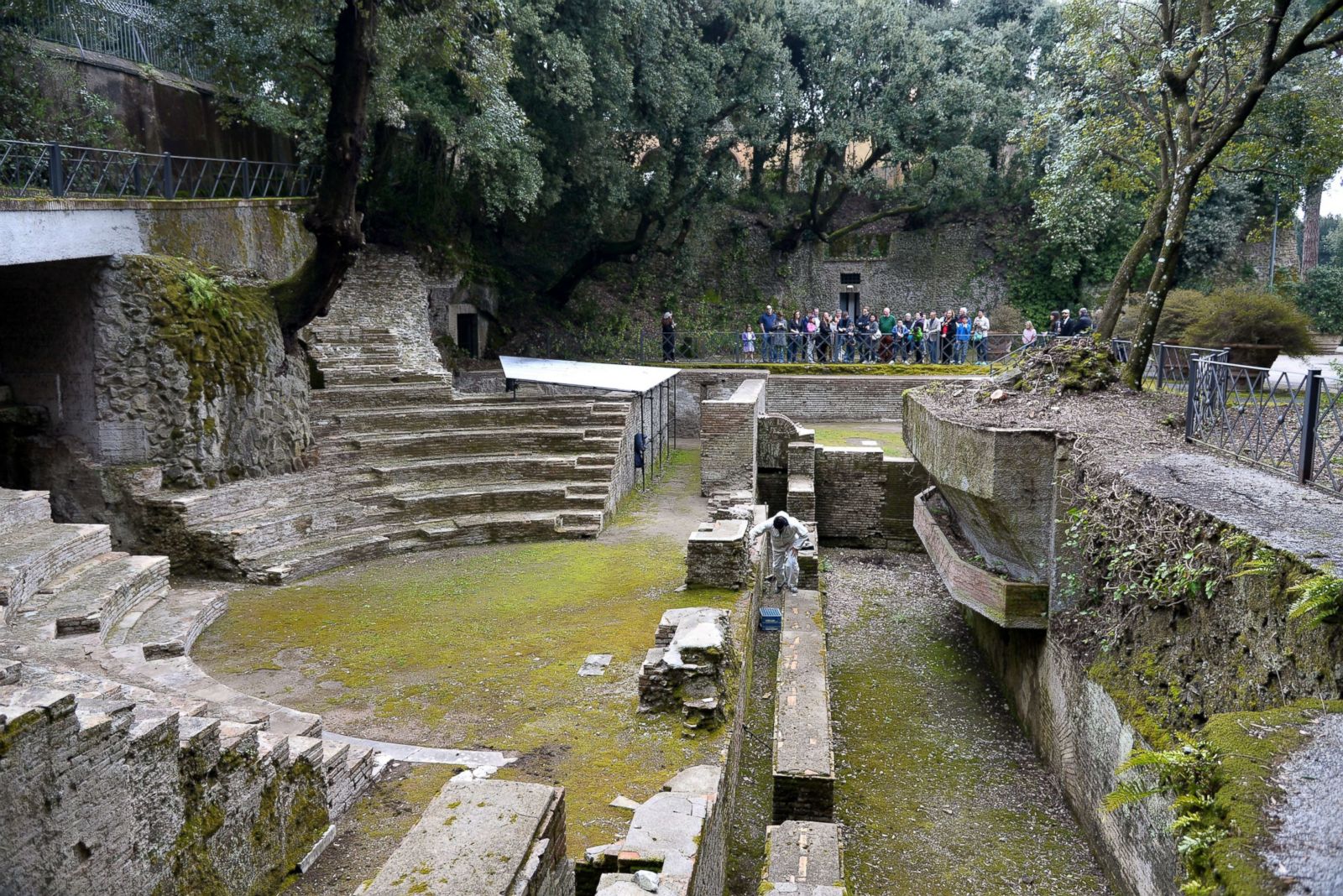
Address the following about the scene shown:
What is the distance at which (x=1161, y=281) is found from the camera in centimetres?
1038

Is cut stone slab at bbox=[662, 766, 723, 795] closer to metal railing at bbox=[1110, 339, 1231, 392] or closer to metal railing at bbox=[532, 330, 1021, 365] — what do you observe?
metal railing at bbox=[1110, 339, 1231, 392]

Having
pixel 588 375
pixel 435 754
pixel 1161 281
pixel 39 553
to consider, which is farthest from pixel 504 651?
pixel 1161 281

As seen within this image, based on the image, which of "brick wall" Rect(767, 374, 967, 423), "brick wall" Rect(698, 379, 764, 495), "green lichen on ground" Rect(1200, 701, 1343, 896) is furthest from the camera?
"brick wall" Rect(767, 374, 967, 423)

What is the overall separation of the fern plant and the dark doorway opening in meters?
19.4

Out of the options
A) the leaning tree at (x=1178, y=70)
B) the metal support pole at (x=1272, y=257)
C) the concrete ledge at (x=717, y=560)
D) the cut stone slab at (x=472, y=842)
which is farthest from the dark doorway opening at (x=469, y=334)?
the metal support pole at (x=1272, y=257)

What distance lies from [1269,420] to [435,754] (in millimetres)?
7473

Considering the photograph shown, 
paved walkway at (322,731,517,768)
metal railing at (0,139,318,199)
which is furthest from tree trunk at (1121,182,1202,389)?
metal railing at (0,139,318,199)

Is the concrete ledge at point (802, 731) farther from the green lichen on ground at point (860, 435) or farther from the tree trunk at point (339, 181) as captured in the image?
the green lichen on ground at point (860, 435)

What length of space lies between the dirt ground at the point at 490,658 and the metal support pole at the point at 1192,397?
4444mm

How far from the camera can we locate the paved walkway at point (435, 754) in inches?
234

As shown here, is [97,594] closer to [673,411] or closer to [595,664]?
[595,664]

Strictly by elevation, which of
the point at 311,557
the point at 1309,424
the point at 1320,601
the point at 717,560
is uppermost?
the point at 1309,424

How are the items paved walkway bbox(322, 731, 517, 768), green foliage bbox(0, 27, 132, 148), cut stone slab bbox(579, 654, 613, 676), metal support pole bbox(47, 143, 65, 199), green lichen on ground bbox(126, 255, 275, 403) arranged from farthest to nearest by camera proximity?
1. green foliage bbox(0, 27, 132, 148)
2. green lichen on ground bbox(126, 255, 275, 403)
3. metal support pole bbox(47, 143, 65, 199)
4. cut stone slab bbox(579, 654, 613, 676)
5. paved walkway bbox(322, 731, 517, 768)

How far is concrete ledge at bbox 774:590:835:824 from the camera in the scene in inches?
246
